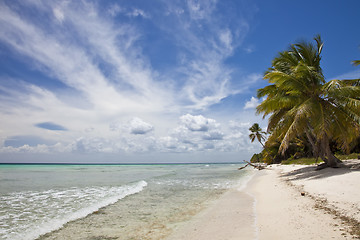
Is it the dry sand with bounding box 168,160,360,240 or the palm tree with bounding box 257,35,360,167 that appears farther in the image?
the palm tree with bounding box 257,35,360,167

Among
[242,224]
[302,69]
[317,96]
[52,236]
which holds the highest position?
[302,69]

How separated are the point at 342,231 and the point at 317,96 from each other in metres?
10.9

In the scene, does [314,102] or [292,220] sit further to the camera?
[314,102]

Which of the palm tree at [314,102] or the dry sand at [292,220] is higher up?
the palm tree at [314,102]

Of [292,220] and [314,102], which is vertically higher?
[314,102]

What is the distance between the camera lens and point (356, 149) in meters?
23.8

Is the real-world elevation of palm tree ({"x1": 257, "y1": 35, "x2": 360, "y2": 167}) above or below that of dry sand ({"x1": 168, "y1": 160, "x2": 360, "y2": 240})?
above

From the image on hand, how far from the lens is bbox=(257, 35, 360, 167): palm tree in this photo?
35.4ft

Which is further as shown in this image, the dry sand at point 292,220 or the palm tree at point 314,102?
the palm tree at point 314,102

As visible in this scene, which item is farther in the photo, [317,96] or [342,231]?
[317,96]

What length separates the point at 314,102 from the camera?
465 inches

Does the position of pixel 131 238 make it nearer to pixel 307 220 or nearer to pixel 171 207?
pixel 171 207

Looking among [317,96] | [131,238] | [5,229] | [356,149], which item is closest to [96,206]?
[5,229]

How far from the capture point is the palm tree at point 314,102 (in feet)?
35.4
